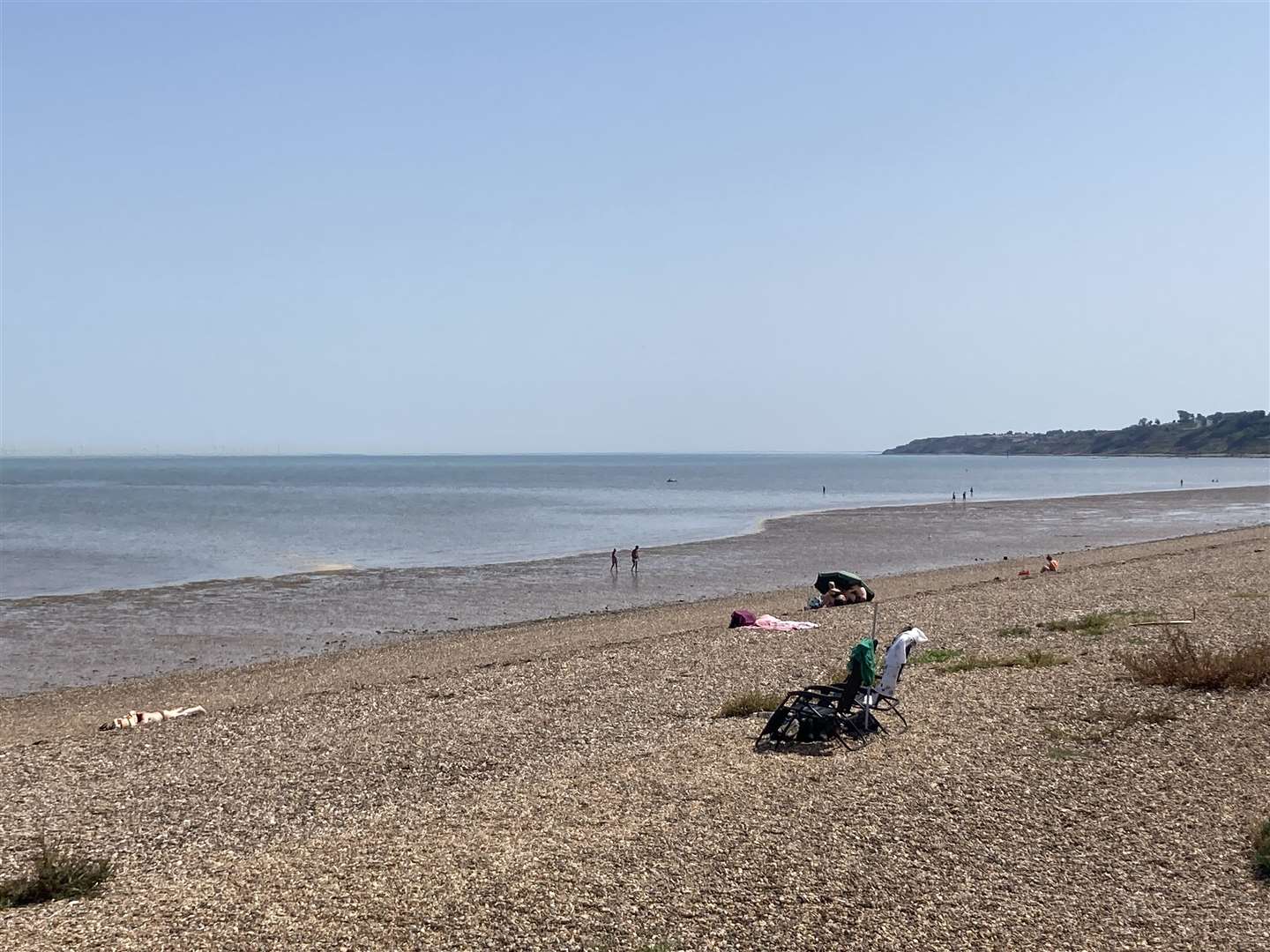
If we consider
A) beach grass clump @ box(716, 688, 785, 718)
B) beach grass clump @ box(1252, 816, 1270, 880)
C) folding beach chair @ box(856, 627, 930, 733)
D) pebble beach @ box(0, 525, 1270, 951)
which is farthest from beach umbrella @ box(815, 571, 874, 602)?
beach grass clump @ box(1252, 816, 1270, 880)

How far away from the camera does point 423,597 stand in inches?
1191

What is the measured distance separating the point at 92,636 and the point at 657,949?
22.1 meters

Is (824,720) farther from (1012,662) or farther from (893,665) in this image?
(1012,662)

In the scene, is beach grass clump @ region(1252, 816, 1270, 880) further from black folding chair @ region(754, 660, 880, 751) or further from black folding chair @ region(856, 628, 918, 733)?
black folding chair @ region(856, 628, 918, 733)

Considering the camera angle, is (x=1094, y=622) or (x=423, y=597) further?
(x=423, y=597)

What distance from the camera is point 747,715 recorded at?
38.0 feet

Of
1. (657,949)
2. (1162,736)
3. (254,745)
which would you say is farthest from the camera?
(254,745)

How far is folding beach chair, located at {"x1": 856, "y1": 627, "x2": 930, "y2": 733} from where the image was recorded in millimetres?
10727

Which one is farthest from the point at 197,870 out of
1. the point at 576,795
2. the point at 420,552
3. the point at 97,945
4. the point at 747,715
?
the point at 420,552

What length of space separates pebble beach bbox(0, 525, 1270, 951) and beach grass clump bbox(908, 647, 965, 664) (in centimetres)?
38

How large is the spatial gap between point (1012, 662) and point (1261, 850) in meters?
6.91

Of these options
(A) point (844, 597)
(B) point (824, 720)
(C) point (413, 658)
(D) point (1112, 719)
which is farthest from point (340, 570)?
(D) point (1112, 719)

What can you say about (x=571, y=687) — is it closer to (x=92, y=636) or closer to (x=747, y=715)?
(x=747, y=715)

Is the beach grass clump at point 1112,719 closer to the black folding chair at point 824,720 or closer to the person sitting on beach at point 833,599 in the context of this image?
the black folding chair at point 824,720
